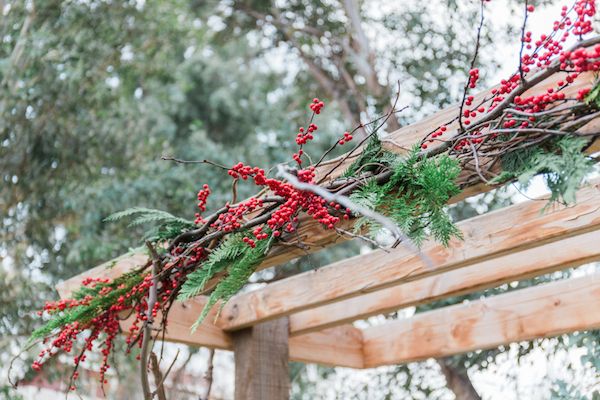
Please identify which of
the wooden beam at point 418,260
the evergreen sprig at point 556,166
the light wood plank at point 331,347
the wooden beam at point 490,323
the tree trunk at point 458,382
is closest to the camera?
the evergreen sprig at point 556,166

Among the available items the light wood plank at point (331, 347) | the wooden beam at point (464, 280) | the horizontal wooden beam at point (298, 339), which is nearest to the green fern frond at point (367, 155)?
the wooden beam at point (464, 280)

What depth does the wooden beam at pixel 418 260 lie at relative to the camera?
5.97 ft

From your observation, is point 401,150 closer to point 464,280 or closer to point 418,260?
point 418,260

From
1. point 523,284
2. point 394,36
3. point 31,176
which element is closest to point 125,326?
point 523,284

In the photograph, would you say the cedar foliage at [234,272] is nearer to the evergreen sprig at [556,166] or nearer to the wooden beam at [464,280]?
the evergreen sprig at [556,166]

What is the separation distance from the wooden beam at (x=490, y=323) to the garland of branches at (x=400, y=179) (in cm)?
103

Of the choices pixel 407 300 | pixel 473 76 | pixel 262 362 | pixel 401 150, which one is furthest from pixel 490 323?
pixel 473 76

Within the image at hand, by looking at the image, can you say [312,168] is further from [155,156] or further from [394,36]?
[155,156]

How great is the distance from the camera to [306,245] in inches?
69.7

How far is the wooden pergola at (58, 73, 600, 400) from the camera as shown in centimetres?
189

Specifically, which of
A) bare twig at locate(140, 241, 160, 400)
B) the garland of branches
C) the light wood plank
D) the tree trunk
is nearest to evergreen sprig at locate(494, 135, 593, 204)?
the garland of branches

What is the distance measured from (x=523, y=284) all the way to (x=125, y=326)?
1.92 m

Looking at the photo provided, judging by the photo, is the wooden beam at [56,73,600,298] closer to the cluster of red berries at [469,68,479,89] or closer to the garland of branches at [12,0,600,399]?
the garland of branches at [12,0,600,399]

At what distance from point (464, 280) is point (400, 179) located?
A: 87 cm
